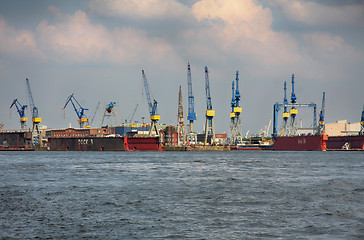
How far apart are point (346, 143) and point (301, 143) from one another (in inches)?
698

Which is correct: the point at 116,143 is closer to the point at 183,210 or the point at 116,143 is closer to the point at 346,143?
the point at 346,143

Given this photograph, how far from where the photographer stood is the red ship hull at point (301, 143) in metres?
172

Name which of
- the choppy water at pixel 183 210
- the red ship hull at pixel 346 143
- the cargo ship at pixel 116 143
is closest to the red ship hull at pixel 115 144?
the cargo ship at pixel 116 143

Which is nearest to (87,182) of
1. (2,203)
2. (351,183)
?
(2,203)

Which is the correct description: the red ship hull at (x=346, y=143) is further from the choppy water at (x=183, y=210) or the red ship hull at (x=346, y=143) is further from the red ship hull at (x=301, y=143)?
the choppy water at (x=183, y=210)

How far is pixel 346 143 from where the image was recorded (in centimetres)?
18038

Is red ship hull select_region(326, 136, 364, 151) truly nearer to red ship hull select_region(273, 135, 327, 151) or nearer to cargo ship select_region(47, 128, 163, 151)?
red ship hull select_region(273, 135, 327, 151)

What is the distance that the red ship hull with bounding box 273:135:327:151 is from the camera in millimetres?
172250

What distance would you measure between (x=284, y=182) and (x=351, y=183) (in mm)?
6426

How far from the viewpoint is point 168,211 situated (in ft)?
87.9

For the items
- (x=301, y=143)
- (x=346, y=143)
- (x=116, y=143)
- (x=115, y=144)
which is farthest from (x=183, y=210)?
(x=346, y=143)

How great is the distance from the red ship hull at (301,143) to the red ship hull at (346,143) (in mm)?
12682

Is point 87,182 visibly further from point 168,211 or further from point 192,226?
point 192,226

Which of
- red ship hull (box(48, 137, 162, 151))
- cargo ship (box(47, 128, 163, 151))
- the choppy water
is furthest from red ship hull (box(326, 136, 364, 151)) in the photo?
the choppy water
